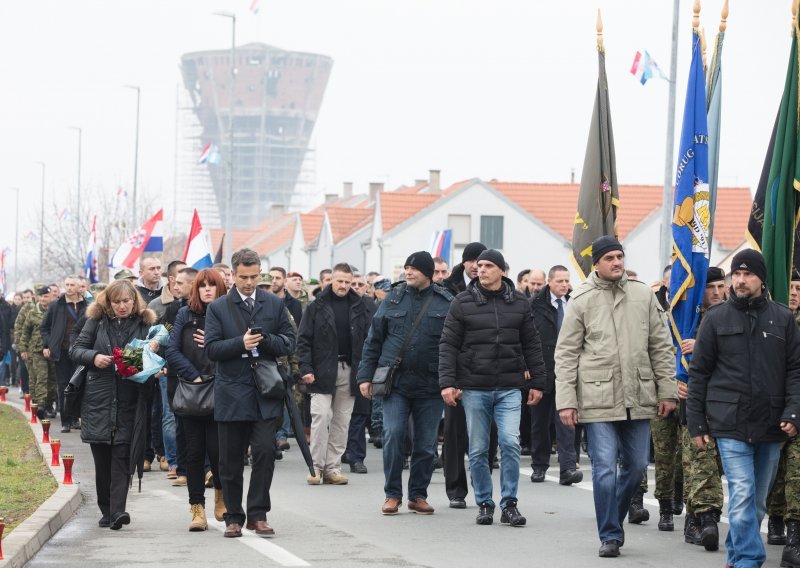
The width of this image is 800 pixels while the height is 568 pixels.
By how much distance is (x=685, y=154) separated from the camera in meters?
11.1

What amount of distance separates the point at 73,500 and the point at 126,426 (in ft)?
4.61

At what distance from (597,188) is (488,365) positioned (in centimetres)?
254

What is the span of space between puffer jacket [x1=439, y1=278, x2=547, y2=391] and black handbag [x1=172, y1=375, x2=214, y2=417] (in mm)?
1748

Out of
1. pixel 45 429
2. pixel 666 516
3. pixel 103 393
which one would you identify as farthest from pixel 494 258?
pixel 45 429

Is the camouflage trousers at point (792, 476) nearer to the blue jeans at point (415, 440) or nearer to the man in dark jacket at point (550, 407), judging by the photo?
the blue jeans at point (415, 440)

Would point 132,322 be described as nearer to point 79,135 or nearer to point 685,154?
point 685,154

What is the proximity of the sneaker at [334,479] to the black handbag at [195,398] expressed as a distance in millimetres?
3628

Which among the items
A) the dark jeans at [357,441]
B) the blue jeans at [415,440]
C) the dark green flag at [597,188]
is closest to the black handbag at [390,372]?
the blue jeans at [415,440]

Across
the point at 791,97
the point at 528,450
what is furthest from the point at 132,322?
the point at 528,450

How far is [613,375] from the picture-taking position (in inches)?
376

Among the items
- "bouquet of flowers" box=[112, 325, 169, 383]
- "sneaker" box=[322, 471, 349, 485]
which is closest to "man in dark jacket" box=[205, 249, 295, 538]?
"bouquet of flowers" box=[112, 325, 169, 383]

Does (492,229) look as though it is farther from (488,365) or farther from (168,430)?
(488,365)

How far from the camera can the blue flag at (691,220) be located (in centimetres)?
1060

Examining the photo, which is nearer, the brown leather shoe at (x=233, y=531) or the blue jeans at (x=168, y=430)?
the brown leather shoe at (x=233, y=531)
